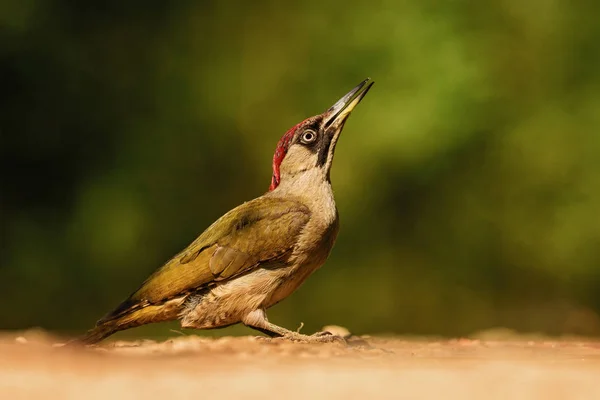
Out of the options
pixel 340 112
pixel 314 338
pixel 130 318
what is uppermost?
pixel 340 112

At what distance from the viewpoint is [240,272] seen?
4.13m

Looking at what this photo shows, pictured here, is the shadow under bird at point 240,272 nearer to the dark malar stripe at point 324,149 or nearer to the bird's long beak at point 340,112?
the dark malar stripe at point 324,149

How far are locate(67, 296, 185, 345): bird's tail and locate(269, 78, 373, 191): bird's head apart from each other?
2.96 ft

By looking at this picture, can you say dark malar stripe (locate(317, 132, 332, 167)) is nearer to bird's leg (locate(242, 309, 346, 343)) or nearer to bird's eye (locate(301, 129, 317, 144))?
bird's eye (locate(301, 129, 317, 144))

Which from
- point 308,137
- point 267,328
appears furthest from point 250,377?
point 308,137

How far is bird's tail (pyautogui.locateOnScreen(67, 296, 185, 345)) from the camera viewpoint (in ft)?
13.3

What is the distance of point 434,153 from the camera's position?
33.3 ft

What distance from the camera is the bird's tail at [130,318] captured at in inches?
159

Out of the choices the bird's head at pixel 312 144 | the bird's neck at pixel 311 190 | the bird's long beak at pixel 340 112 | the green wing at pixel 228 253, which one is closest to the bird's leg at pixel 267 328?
the green wing at pixel 228 253

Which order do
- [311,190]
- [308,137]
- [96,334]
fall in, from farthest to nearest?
[308,137]
[311,190]
[96,334]

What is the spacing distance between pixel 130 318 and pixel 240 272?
53 cm

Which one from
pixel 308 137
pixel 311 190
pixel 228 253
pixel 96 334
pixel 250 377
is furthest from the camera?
pixel 308 137

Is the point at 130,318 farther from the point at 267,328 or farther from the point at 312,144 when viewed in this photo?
the point at 312,144

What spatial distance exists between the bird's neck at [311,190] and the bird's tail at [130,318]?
2.54ft
